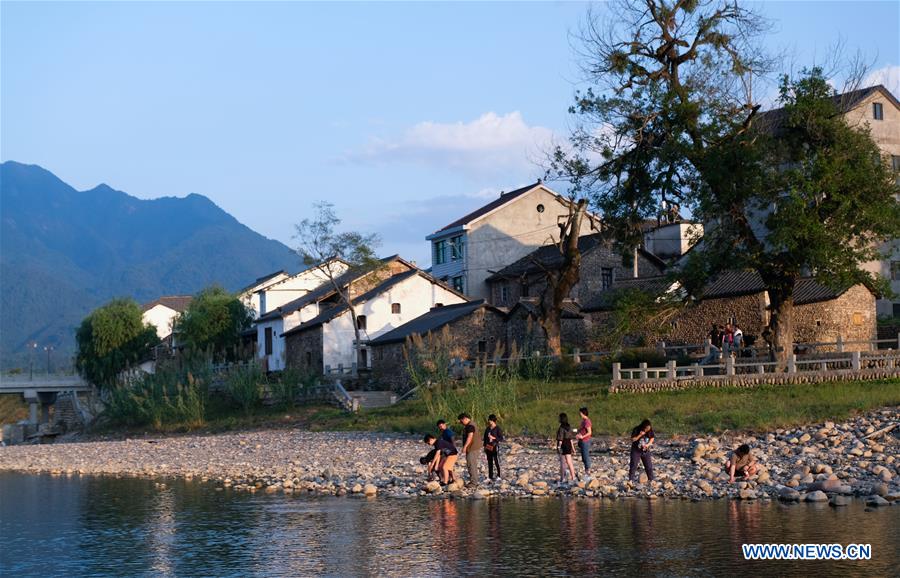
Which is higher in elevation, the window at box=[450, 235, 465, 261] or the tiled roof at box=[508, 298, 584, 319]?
the window at box=[450, 235, 465, 261]

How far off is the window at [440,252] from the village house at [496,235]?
1.02 ft

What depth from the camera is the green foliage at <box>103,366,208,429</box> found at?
58906mm

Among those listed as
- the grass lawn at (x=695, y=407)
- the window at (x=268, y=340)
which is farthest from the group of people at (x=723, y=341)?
the window at (x=268, y=340)

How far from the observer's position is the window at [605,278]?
70562mm

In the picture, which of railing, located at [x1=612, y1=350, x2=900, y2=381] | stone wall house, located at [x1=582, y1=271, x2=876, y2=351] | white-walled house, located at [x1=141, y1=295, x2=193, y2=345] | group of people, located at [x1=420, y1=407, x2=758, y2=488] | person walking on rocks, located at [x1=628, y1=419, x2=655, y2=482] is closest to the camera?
person walking on rocks, located at [x1=628, y1=419, x2=655, y2=482]

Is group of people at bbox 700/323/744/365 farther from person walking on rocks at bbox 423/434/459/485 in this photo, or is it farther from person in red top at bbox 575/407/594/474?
person walking on rocks at bbox 423/434/459/485

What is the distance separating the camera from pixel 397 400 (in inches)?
2208

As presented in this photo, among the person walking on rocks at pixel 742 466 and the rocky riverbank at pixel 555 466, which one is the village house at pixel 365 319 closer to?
the rocky riverbank at pixel 555 466

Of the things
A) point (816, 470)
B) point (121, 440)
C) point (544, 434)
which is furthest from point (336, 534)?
point (121, 440)

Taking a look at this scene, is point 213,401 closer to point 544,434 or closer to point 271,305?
point 271,305

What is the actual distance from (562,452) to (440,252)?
56.0m

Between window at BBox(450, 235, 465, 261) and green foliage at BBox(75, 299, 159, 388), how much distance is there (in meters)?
26.1

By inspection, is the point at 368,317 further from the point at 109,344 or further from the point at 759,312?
the point at 109,344

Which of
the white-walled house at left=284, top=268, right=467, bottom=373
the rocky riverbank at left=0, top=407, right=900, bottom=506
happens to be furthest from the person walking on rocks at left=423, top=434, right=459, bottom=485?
the white-walled house at left=284, top=268, right=467, bottom=373
